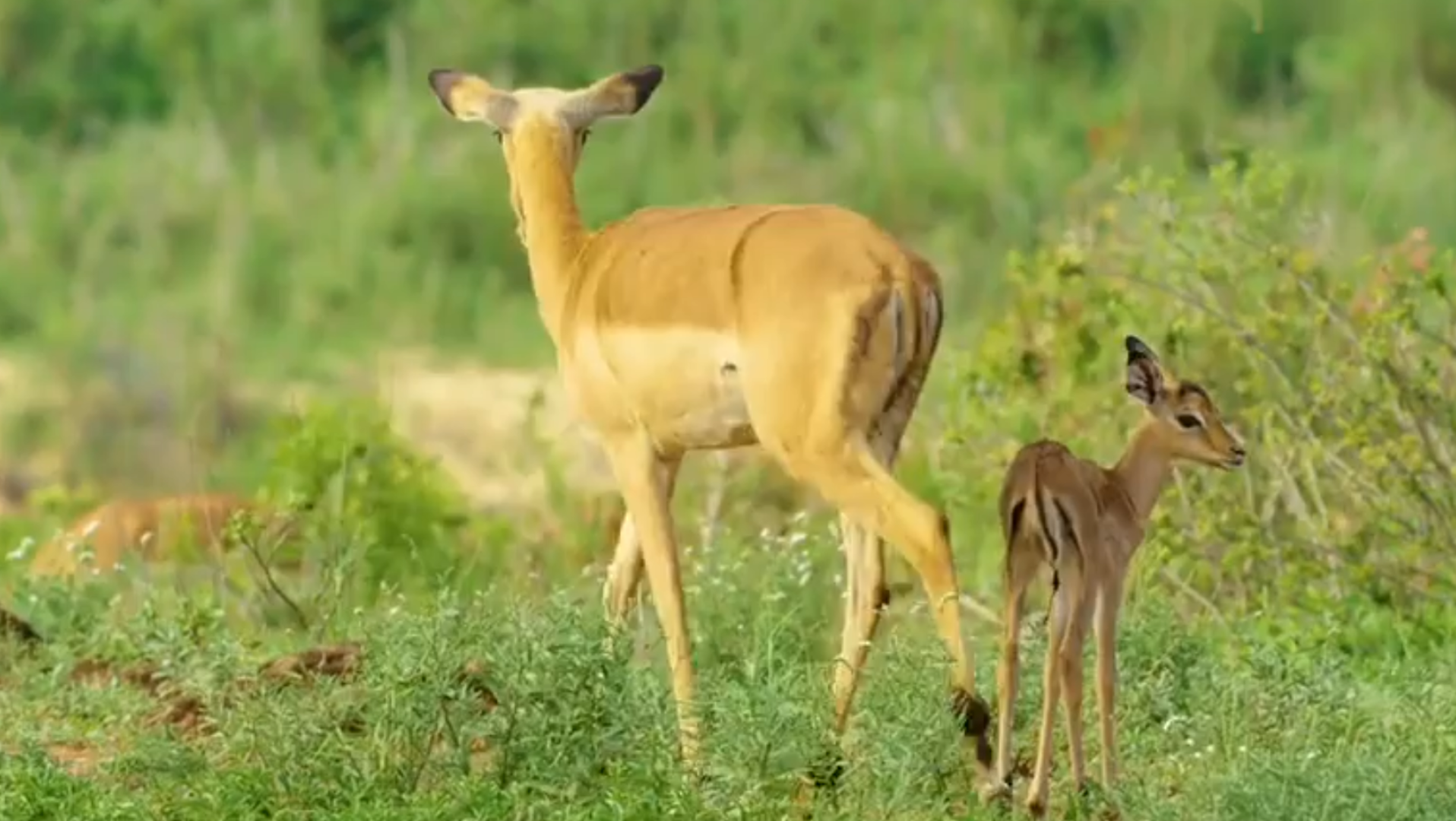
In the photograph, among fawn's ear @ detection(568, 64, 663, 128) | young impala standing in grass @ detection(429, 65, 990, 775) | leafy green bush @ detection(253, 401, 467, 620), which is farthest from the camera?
leafy green bush @ detection(253, 401, 467, 620)

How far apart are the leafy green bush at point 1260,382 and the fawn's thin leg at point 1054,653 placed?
2607mm

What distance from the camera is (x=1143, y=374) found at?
7.37 metres

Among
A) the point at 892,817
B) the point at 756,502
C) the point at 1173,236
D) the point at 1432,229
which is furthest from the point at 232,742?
the point at 1432,229

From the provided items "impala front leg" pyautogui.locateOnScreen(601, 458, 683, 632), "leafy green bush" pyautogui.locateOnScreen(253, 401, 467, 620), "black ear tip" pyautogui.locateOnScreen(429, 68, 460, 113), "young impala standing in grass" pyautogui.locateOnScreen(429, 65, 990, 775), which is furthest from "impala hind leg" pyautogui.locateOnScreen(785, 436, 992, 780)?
"leafy green bush" pyautogui.locateOnScreen(253, 401, 467, 620)

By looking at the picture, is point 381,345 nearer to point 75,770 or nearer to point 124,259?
point 124,259

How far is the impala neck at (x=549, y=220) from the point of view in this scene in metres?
8.50

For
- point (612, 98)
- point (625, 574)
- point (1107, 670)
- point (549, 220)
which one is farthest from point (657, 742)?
point (612, 98)

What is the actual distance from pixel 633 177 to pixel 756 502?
5988mm

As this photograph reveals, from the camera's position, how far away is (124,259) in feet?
60.4

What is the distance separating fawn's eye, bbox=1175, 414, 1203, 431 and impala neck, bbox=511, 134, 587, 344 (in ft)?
5.61

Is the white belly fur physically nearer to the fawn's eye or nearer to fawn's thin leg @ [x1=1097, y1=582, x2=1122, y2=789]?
the fawn's eye

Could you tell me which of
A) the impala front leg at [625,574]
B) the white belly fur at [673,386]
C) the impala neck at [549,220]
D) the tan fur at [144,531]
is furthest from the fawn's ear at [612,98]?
the tan fur at [144,531]

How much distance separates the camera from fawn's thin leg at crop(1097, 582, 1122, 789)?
7.04 m

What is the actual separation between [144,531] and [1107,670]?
16.8ft
